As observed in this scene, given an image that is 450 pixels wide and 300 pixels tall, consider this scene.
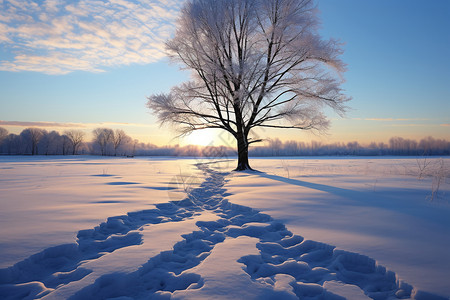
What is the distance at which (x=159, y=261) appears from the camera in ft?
7.62

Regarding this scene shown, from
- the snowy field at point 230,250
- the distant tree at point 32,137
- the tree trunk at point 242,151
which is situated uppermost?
the distant tree at point 32,137

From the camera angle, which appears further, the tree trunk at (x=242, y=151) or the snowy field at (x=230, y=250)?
the tree trunk at (x=242, y=151)

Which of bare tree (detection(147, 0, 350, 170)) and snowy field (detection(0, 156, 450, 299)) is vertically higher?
bare tree (detection(147, 0, 350, 170))

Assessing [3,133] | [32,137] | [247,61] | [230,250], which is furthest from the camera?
[32,137]

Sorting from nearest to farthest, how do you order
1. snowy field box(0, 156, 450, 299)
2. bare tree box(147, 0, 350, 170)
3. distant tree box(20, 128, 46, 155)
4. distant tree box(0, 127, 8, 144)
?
snowy field box(0, 156, 450, 299) → bare tree box(147, 0, 350, 170) → distant tree box(0, 127, 8, 144) → distant tree box(20, 128, 46, 155)

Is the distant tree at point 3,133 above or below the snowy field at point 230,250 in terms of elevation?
above

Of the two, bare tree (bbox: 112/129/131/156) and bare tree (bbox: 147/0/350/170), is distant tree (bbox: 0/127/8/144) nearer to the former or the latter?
bare tree (bbox: 112/129/131/156)

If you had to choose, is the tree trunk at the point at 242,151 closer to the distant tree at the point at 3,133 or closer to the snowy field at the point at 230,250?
the snowy field at the point at 230,250

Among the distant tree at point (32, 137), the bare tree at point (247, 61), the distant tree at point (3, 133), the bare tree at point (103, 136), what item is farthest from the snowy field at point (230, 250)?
the distant tree at point (3, 133)

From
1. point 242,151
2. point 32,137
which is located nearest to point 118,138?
point 32,137

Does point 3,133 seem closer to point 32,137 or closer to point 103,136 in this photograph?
point 32,137

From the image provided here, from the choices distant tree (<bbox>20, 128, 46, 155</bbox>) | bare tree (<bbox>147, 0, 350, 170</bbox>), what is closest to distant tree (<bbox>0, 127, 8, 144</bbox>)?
distant tree (<bbox>20, 128, 46, 155</bbox>)

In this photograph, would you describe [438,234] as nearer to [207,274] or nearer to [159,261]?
[207,274]

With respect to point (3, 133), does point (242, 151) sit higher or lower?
lower
